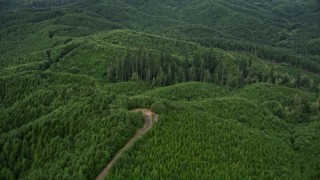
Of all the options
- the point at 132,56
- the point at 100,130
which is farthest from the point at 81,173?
the point at 132,56

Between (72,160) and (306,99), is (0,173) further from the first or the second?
(306,99)

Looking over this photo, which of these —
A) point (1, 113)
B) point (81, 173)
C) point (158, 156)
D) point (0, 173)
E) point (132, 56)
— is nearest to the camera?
point (81, 173)

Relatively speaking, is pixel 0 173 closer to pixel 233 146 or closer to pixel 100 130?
pixel 100 130

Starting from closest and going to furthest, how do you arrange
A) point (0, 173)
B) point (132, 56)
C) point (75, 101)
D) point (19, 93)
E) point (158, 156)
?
point (158, 156), point (0, 173), point (75, 101), point (19, 93), point (132, 56)

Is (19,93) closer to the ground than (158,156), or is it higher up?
closer to the ground

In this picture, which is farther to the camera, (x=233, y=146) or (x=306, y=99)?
(x=306, y=99)

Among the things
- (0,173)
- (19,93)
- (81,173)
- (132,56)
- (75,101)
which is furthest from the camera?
(132,56)

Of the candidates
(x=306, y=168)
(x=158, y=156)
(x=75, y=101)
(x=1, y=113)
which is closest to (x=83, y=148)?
(x=158, y=156)

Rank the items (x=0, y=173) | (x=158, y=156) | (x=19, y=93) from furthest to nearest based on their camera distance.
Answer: (x=19, y=93), (x=0, y=173), (x=158, y=156)

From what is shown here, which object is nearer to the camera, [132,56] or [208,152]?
[208,152]
